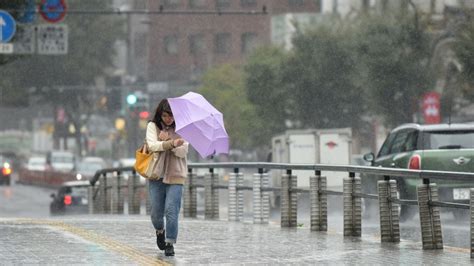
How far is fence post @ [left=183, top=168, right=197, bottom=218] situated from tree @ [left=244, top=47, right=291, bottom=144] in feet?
136

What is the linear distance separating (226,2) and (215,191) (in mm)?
62056

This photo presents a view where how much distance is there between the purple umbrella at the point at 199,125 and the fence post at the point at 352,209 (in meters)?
4.12

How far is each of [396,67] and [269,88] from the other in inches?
640

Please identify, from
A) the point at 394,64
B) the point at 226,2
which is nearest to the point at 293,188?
the point at 394,64

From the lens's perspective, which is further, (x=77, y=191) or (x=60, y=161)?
(x=60, y=161)

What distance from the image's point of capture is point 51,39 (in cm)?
4878

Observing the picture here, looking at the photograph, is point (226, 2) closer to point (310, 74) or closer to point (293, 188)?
point (310, 74)

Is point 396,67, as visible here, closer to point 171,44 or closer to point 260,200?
point 260,200

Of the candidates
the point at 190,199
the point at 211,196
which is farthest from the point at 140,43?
the point at 211,196

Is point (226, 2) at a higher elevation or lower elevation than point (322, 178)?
higher

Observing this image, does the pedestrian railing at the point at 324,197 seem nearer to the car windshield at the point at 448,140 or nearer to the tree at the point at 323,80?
the car windshield at the point at 448,140

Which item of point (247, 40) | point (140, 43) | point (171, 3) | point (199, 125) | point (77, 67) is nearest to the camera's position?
point (199, 125)

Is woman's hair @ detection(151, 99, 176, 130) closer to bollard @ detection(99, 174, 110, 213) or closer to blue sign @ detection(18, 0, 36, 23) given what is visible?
bollard @ detection(99, 174, 110, 213)

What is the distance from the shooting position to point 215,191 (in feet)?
87.3
